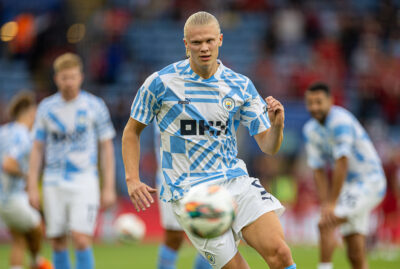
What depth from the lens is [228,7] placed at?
2020cm

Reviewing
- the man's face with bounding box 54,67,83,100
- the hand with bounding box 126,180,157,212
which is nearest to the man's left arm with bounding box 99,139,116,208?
the man's face with bounding box 54,67,83,100

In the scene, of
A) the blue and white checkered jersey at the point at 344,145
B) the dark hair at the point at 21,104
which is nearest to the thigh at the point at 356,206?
the blue and white checkered jersey at the point at 344,145

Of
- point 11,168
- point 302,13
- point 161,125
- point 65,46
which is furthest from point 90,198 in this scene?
point 302,13

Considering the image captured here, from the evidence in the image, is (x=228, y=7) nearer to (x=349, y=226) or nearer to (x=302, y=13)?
(x=302, y=13)

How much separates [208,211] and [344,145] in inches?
144

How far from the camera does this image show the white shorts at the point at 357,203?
26.7 feet

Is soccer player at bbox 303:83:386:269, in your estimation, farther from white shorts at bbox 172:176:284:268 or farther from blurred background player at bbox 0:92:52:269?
blurred background player at bbox 0:92:52:269

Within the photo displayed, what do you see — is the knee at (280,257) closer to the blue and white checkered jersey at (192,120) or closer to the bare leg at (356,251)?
the blue and white checkered jersey at (192,120)

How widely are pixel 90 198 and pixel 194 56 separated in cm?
323

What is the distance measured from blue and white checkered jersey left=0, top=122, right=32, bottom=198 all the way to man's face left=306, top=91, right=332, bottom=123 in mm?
3722

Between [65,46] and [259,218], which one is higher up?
[65,46]

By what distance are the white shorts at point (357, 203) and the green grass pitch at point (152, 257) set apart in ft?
8.20

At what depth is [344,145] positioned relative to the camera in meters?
7.94

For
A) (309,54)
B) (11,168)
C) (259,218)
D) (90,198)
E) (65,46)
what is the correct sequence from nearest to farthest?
(259,218) → (90,198) → (11,168) → (65,46) → (309,54)
